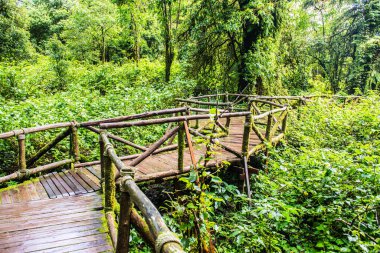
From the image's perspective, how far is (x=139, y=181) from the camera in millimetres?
4555

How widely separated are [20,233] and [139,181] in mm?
1836

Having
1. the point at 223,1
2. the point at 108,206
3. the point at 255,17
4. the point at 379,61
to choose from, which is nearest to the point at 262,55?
the point at 255,17

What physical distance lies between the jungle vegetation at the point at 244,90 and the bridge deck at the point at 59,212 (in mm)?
953

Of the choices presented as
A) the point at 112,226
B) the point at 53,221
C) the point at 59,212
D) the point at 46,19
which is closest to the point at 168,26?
the point at 59,212

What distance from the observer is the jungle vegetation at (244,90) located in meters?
3.52

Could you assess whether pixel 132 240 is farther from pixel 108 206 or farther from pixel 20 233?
pixel 20 233

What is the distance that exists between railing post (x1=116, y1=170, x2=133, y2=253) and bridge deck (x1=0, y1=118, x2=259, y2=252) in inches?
31.1

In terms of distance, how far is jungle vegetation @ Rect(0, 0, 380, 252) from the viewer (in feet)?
11.6

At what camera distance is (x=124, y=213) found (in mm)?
2232

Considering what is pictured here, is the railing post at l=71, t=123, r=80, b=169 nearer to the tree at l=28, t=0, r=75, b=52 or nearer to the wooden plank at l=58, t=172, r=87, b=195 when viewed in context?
the wooden plank at l=58, t=172, r=87, b=195

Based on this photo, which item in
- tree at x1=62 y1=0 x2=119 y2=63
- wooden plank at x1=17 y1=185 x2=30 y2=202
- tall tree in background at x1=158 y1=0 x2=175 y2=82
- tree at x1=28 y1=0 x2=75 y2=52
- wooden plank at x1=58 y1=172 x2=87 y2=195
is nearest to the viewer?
wooden plank at x1=17 y1=185 x2=30 y2=202

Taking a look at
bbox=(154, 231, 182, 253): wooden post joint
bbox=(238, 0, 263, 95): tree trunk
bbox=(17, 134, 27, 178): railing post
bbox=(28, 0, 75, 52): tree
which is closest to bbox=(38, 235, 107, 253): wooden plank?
bbox=(154, 231, 182, 253): wooden post joint

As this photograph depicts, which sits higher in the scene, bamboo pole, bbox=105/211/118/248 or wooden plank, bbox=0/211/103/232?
bamboo pole, bbox=105/211/118/248

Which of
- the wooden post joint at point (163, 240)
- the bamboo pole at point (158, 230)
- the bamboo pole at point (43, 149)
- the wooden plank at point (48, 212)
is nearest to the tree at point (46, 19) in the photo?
the bamboo pole at point (43, 149)
